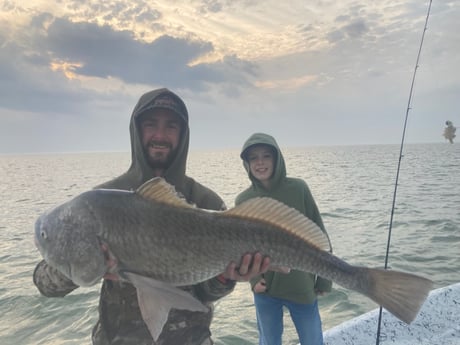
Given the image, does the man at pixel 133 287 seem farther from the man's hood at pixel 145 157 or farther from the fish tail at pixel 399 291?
the fish tail at pixel 399 291

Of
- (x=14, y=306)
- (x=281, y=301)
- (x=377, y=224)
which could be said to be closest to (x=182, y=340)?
(x=281, y=301)

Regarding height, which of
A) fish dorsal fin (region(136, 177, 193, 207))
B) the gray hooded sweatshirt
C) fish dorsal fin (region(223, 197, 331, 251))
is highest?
fish dorsal fin (region(136, 177, 193, 207))

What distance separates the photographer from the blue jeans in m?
4.82

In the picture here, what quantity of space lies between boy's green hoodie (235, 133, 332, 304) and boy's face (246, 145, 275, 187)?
2.8 inches

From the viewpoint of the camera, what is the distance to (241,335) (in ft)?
24.3

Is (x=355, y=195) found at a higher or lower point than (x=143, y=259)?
lower

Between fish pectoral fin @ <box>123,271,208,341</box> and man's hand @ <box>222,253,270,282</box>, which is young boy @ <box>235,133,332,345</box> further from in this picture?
fish pectoral fin @ <box>123,271,208,341</box>

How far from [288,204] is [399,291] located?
2.63 metres

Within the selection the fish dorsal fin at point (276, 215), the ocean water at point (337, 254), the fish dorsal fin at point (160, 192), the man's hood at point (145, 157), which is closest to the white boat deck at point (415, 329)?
the ocean water at point (337, 254)

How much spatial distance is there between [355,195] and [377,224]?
31.7ft

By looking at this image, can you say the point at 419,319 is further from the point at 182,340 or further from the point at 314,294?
the point at 182,340

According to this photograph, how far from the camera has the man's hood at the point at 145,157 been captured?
3.52m

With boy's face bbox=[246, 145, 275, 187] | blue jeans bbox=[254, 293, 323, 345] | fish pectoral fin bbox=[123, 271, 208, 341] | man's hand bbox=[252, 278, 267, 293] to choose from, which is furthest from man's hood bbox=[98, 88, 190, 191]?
blue jeans bbox=[254, 293, 323, 345]

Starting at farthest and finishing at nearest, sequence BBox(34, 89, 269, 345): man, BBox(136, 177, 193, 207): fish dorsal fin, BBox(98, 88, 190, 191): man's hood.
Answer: BBox(98, 88, 190, 191): man's hood
BBox(34, 89, 269, 345): man
BBox(136, 177, 193, 207): fish dorsal fin
